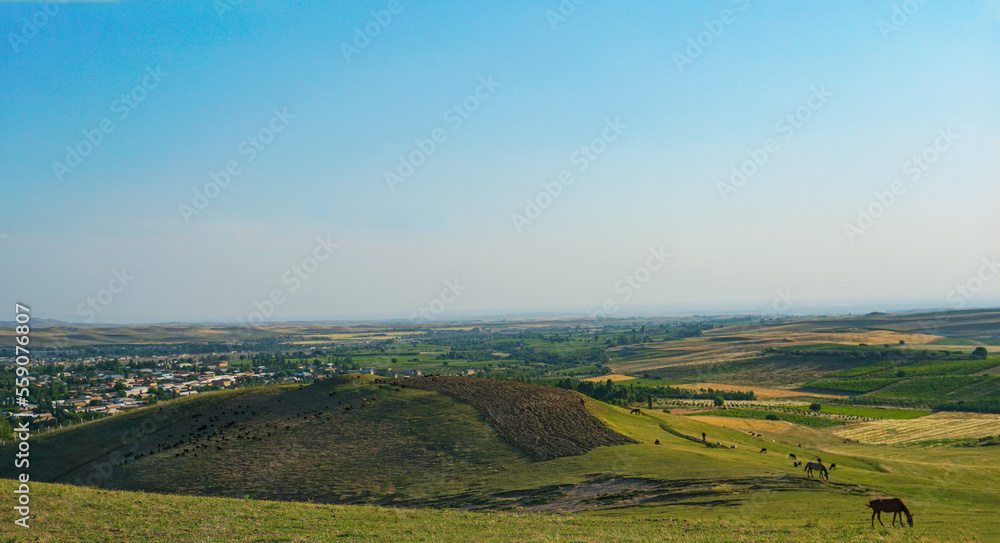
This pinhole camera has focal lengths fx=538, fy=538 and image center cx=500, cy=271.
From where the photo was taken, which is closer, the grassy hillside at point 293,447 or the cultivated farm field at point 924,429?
the grassy hillside at point 293,447

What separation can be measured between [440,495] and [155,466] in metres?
25.7

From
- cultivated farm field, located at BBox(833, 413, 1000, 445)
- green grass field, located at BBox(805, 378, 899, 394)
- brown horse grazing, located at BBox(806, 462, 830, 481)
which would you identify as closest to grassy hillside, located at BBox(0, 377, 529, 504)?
brown horse grazing, located at BBox(806, 462, 830, 481)

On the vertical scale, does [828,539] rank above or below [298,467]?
above

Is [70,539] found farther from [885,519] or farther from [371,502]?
[885,519]

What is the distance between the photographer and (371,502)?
31.1 m

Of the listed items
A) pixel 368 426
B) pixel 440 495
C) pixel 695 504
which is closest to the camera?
pixel 695 504

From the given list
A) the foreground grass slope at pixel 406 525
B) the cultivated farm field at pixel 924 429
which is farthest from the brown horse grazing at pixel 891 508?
the cultivated farm field at pixel 924 429

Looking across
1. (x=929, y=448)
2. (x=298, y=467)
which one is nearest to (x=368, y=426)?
(x=298, y=467)

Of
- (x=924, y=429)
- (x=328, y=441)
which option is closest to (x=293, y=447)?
(x=328, y=441)

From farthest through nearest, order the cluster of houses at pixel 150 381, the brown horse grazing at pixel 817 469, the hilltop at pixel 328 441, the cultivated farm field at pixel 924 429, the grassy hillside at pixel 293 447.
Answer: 1. the cluster of houses at pixel 150 381
2. the cultivated farm field at pixel 924 429
3. the hilltop at pixel 328 441
4. the grassy hillside at pixel 293 447
5. the brown horse grazing at pixel 817 469

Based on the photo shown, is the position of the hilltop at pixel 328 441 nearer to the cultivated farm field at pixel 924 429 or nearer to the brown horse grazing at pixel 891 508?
the brown horse grazing at pixel 891 508

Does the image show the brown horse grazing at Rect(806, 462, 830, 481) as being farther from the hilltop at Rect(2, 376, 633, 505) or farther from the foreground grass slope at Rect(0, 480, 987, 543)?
the hilltop at Rect(2, 376, 633, 505)

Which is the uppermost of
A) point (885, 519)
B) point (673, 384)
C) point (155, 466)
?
point (885, 519)

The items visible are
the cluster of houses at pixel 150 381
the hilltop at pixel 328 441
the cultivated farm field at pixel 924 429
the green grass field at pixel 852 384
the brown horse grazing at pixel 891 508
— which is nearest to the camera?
the brown horse grazing at pixel 891 508
